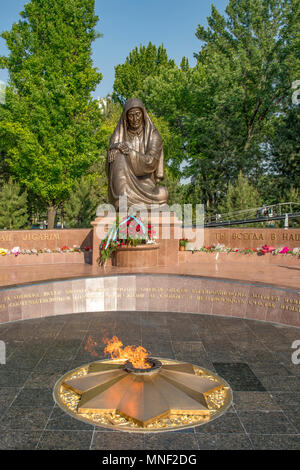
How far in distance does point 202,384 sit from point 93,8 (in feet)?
90.5

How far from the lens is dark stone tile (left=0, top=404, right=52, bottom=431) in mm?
3729

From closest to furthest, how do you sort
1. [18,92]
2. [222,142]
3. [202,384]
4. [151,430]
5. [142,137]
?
1. [151,430]
2. [202,384]
3. [142,137]
4. [18,92]
5. [222,142]

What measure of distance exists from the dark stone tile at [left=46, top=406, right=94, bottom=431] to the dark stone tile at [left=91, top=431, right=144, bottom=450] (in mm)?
187

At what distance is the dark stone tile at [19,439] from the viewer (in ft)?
11.1

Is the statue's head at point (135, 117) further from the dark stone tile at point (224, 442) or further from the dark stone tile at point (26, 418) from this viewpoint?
the dark stone tile at point (224, 442)

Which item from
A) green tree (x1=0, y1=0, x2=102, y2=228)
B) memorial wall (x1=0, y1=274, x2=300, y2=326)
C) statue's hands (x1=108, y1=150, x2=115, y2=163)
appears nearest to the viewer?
memorial wall (x1=0, y1=274, x2=300, y2=326)

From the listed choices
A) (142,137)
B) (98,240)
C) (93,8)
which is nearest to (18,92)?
(93,8)

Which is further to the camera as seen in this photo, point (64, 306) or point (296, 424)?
point (64, 306)

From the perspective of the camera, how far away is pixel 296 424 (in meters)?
3.81

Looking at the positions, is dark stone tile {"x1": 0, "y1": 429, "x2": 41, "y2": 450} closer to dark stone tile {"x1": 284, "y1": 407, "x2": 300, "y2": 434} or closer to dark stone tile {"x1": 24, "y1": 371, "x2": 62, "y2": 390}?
dark stone tile {"x1": 24, "y1": 371, "x2": 62, "y2": 390}

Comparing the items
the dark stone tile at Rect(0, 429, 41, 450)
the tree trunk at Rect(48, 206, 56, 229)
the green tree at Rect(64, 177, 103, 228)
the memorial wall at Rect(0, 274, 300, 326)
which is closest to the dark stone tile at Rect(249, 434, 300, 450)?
the dark stone tile at Rect(0, 429, 41, 450)

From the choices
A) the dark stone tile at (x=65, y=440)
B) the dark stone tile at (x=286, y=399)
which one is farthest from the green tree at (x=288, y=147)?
the dark stone tile at (x=65, y=440)

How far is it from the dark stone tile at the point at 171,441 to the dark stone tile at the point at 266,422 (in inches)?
24.6
